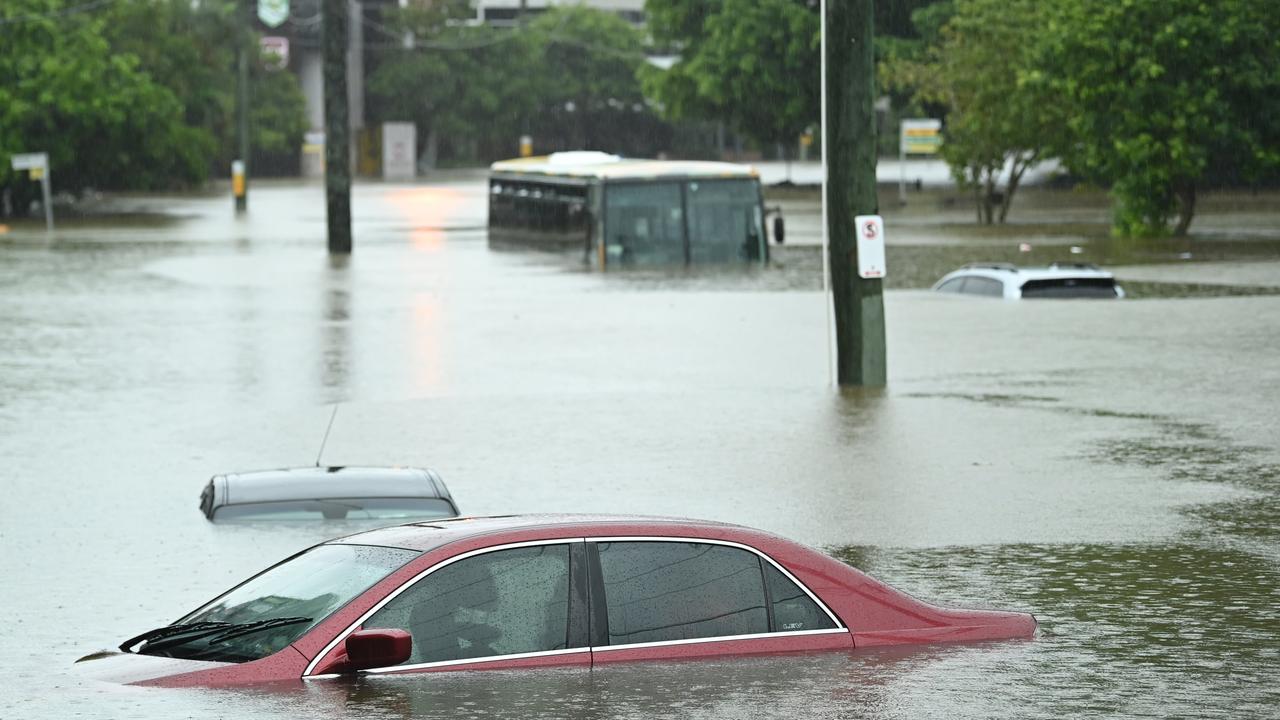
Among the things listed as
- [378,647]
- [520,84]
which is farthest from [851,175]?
[520,84]

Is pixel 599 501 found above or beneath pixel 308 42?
beneath

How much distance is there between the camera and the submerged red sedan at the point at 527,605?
280 inches

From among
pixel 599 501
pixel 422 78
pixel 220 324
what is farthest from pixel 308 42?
pixel 599 501

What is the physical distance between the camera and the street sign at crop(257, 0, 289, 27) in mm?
124562

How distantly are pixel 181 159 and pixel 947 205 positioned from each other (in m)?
29.3

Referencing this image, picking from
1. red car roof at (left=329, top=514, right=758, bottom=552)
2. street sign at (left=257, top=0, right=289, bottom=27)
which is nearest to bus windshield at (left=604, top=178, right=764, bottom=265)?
red car roof at (left=329, top=514, right=758, bottom=552)

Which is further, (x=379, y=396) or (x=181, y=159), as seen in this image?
(x=181, y=159)

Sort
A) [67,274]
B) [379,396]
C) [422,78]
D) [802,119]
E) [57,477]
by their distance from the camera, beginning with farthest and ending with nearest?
1. [422,78]
2. [802,119]
3. [67,274]
4. [379,396]
5. [57,477]

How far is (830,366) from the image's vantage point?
2338 cm

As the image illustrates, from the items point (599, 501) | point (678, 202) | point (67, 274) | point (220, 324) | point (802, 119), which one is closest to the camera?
point (599, 501)

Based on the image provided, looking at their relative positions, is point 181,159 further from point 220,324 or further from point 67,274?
point 220,324

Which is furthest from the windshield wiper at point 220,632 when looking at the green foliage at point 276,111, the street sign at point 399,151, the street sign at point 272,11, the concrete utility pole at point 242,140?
the street sign at point 272,11

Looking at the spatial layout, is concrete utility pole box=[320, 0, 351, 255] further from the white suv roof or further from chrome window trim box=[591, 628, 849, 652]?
chrome window trim box=[591, 628, 849, 652]

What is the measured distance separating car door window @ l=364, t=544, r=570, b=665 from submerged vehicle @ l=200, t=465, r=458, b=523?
21.4 feet
